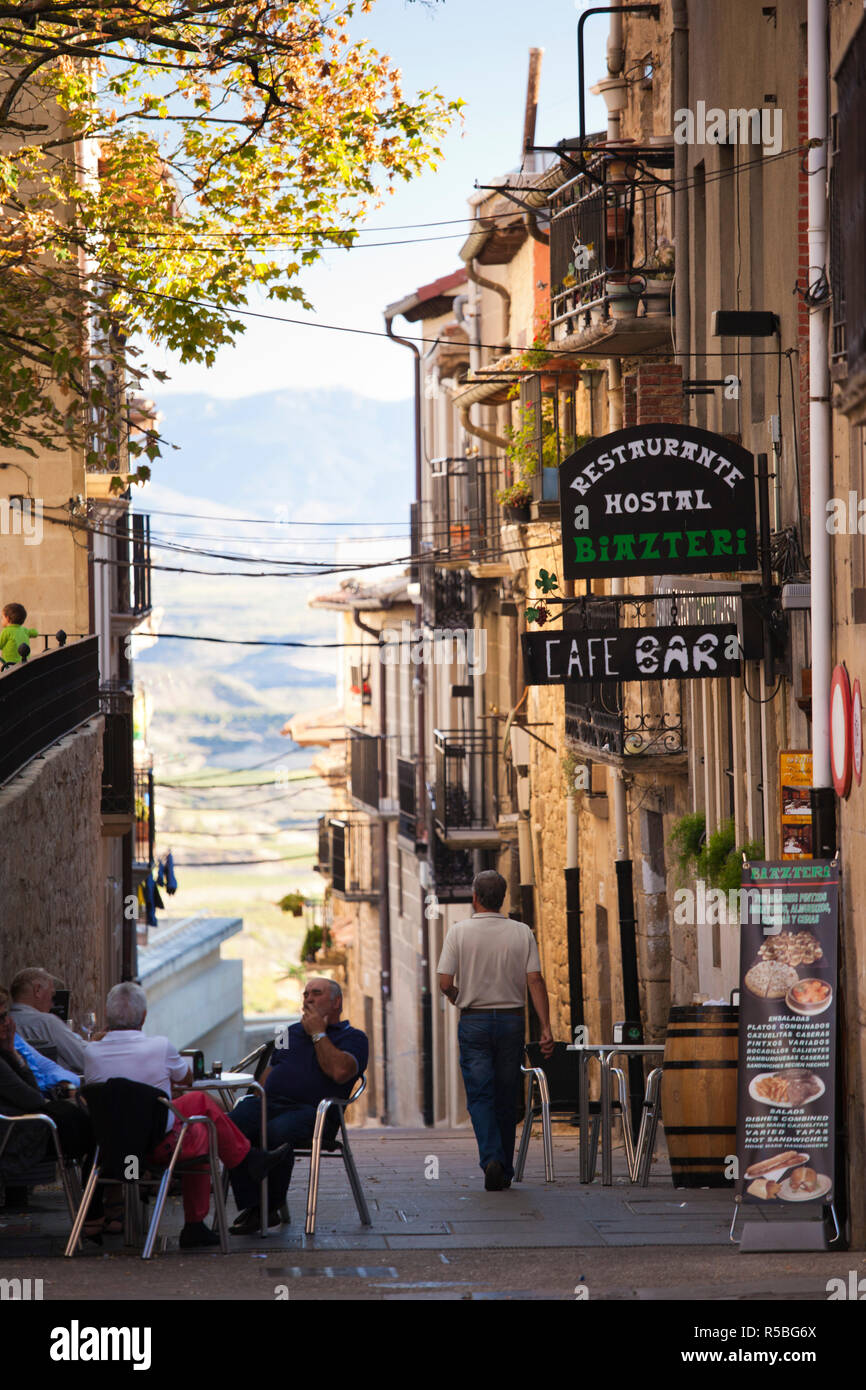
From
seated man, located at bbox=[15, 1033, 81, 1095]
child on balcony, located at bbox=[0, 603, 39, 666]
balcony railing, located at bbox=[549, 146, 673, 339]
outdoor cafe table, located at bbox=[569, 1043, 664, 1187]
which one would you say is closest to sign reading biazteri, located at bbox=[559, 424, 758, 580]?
outdoor cafe table, located at bbox=[569, 1043, 664, 1187]

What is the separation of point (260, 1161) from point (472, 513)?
19202mm

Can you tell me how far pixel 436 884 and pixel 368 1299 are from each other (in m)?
21.0

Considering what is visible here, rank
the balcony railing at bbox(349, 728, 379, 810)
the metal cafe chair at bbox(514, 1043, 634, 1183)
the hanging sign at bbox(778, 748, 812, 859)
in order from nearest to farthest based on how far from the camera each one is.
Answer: the hanging sign at bbox(778, 748, 812, 859)
the metal cafe chair at bbox(514, 1043, 634, 1183)
the balcony railing at bbox(349, 728, 379, 810)

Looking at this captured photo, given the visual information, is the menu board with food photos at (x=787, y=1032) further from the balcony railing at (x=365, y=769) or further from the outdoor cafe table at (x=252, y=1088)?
the balcony railing at (x=365, y=769)

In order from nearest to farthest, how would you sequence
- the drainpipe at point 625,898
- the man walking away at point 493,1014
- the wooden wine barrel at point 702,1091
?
the wooden wine barrel at point 702,1091 < the man walking away at point 493,1014 < the drainpipe at point 625,898

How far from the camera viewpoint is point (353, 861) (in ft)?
124

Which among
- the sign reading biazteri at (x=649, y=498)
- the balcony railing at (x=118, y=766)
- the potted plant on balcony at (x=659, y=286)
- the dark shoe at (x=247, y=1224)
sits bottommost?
the dark shoe at (x=247, y=1224)

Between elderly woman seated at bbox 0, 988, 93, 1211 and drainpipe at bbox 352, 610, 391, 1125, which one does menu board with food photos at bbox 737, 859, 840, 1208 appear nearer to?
elderly woman seated at bbox 0, 988, 93, 1211

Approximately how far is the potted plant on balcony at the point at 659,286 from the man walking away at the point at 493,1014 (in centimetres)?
749

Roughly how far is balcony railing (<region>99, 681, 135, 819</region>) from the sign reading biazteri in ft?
45.4

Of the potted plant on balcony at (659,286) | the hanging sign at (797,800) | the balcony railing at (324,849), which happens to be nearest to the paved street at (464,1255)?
the hanging sign at (797,800)

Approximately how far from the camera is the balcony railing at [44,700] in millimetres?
13695

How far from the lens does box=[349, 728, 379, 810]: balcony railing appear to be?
3572 centimetres
